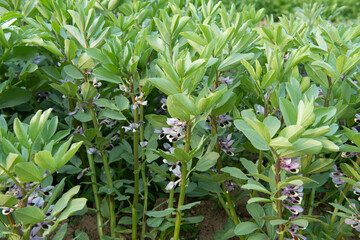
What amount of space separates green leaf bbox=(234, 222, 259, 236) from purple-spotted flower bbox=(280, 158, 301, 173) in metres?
0.31

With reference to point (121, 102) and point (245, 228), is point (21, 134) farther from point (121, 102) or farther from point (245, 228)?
point (245, 228)

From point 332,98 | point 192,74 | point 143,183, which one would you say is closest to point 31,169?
point 192,74

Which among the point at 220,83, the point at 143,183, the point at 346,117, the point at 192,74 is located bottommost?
the point at 143,183

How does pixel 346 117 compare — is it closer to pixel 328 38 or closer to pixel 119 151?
pixel 328 38

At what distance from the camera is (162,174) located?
5.03 feet

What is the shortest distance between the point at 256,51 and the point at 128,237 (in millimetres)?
1067

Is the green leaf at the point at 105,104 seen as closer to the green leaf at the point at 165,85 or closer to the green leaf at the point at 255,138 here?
the green leaf at the point at 165,85

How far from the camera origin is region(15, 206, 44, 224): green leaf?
105 cm

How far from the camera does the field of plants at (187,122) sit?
112 centimetres

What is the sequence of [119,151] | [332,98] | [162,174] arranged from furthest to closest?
[119,151], [162,174], [332,98]

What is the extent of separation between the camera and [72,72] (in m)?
1.54

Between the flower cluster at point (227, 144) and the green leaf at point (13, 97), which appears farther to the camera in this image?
the green leaf at point (13, 97)

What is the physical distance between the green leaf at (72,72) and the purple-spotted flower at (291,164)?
875mm

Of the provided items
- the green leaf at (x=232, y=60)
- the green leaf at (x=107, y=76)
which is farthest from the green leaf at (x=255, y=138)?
the green leaf at (x=107, y=76)
